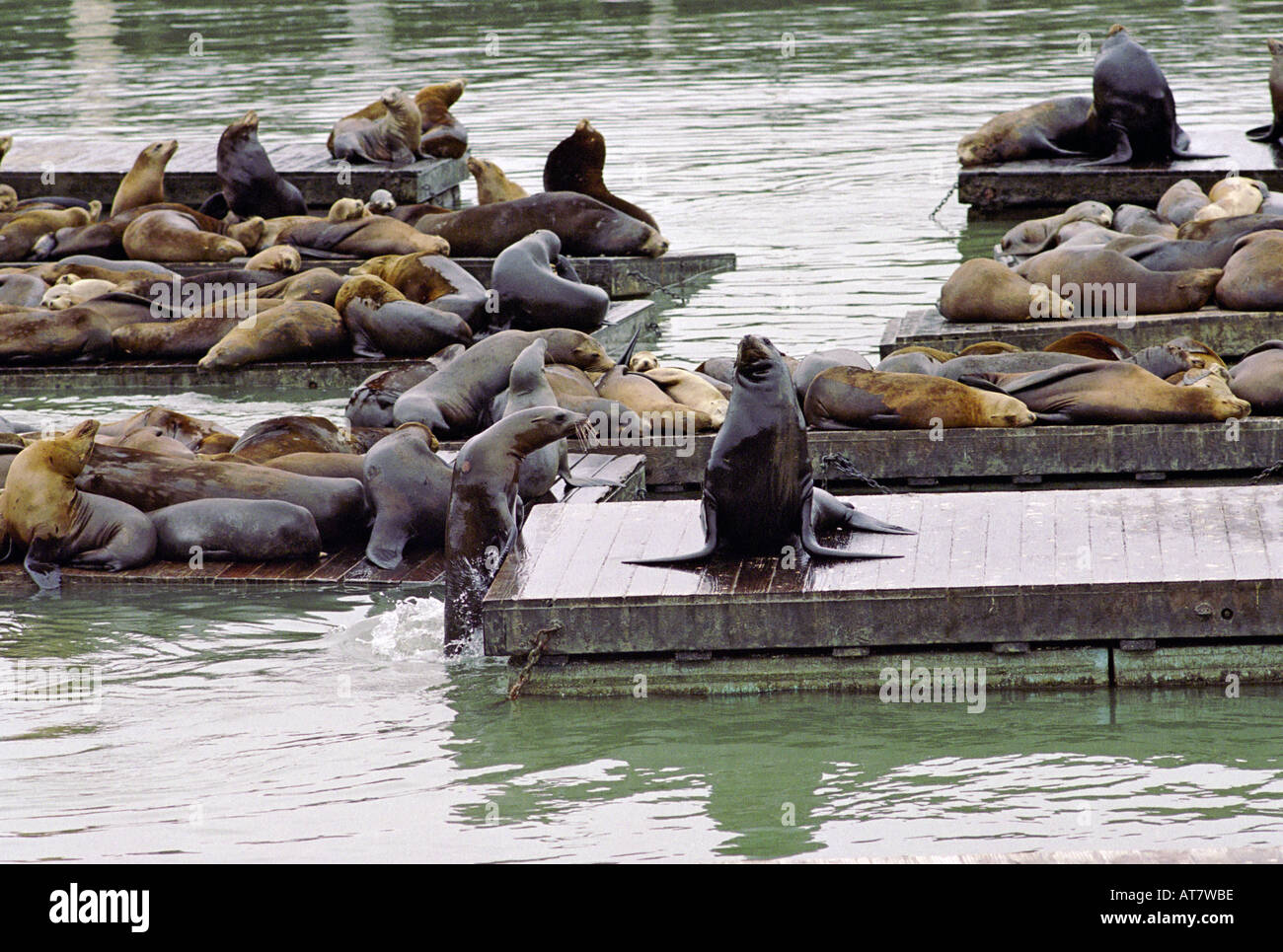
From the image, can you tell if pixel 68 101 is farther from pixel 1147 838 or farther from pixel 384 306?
pixel 1147 838

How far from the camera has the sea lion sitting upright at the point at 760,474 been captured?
577 centimetres

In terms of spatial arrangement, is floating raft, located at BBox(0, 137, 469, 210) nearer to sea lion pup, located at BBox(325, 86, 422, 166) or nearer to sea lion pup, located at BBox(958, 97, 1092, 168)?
sea lion pup, located at BBox(325, 86, 422, 166)

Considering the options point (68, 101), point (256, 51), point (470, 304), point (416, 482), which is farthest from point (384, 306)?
point (256, 51)

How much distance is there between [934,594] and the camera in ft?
17.7

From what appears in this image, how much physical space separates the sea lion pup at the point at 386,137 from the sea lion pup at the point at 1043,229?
610 centimetres

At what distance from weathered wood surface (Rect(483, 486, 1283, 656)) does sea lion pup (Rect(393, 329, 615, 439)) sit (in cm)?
246

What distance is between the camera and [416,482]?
713 cm

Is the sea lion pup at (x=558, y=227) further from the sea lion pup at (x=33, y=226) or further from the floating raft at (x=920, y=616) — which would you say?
the floating raft at (x=920, y=616)

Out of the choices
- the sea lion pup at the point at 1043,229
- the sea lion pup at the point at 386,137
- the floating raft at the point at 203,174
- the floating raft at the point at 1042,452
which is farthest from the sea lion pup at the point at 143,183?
the floating raft at the point at 1042,452

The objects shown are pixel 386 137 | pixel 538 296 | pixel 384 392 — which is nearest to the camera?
pixel 384 392

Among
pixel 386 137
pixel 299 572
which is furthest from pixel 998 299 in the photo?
pixel 386 137

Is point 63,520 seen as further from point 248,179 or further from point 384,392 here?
point 248,179

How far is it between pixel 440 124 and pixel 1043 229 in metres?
6.92

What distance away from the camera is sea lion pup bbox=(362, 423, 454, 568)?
7.05 m
